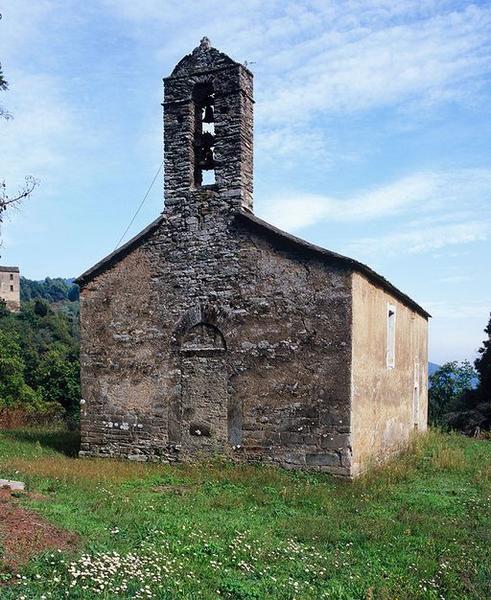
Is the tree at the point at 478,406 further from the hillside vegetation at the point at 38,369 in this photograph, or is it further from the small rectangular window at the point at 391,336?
the hillside vegetation at the point at 38,369

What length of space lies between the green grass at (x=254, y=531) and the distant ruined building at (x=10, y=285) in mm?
83458

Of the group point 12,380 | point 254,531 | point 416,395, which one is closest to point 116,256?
point 254,531

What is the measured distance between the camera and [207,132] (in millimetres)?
13648

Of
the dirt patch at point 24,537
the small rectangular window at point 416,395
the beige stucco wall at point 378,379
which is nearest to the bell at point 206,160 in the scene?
the beige stucco wall at point 378,379

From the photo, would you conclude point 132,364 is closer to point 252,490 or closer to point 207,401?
point 207,401

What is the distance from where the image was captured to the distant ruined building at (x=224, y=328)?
11711mm

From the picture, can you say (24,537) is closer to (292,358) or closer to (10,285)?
(292,358)

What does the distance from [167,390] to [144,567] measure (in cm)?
688

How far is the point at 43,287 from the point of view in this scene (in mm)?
146625

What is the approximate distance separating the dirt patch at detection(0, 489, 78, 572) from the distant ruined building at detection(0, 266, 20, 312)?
288 feet

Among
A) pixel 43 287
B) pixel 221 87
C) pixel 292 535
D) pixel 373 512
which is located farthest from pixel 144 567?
pixel 43 287

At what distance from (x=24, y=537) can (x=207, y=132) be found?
9520mm

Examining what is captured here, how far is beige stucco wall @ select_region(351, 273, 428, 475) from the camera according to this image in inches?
467

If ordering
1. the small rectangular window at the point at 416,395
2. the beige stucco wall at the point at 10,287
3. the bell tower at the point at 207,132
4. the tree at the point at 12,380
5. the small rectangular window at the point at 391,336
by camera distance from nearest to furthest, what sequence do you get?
the bell tower at the point at 207,132
the small rectangular window at the point at 391,336
the small rectangular window at the point at 416,395
the tree at the point at 12,380
the beige stucco wall at the point at 10,287
